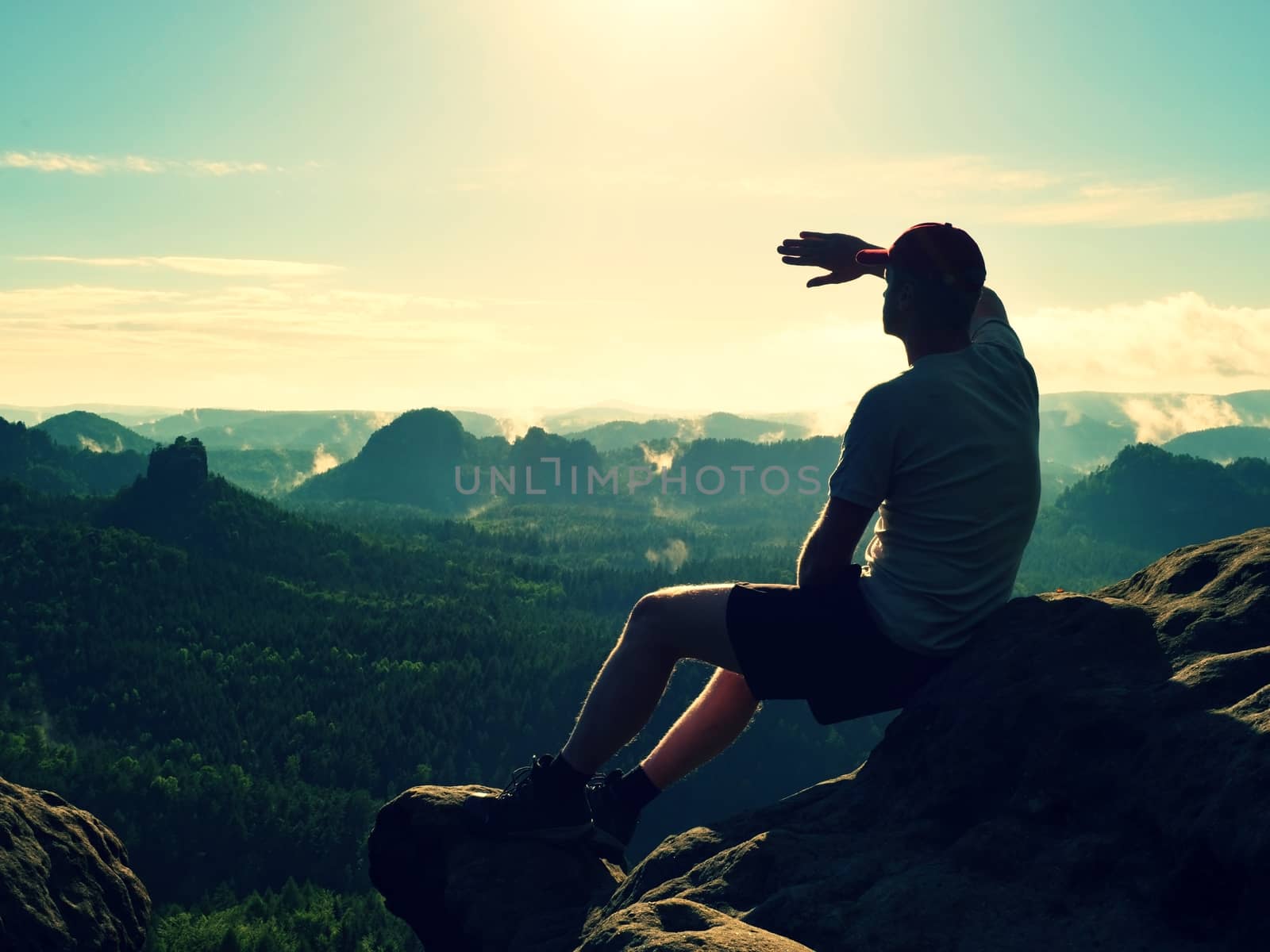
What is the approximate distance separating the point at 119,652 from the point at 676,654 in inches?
5687

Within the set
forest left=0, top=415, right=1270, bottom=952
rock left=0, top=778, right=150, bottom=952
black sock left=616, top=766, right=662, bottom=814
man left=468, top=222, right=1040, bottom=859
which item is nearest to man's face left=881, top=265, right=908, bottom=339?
man left=468, top=222, right=1040, bottom=859

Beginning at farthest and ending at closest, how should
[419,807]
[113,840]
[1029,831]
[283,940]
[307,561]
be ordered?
[307,561] < [283,940] < [113,840] < [419,807] < [1029,831]

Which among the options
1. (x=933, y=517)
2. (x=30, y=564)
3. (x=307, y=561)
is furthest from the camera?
(x=307, y=561)

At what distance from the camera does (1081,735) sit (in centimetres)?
776

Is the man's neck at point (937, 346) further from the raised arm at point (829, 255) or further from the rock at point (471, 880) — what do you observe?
the rock at point (471, 880)

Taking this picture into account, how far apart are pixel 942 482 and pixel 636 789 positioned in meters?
4.38

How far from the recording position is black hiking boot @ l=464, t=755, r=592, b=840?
401 inches

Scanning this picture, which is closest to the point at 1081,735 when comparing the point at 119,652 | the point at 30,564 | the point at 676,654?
the point at 676,654

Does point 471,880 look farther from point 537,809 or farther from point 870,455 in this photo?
point 870,455

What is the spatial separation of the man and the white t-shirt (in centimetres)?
1

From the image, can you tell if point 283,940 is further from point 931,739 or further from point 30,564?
point 30,564

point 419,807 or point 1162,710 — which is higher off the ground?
point 1162,710

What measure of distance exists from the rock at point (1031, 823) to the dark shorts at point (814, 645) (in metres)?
0.67

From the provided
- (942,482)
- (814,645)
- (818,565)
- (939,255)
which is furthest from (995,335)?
(814,645)
